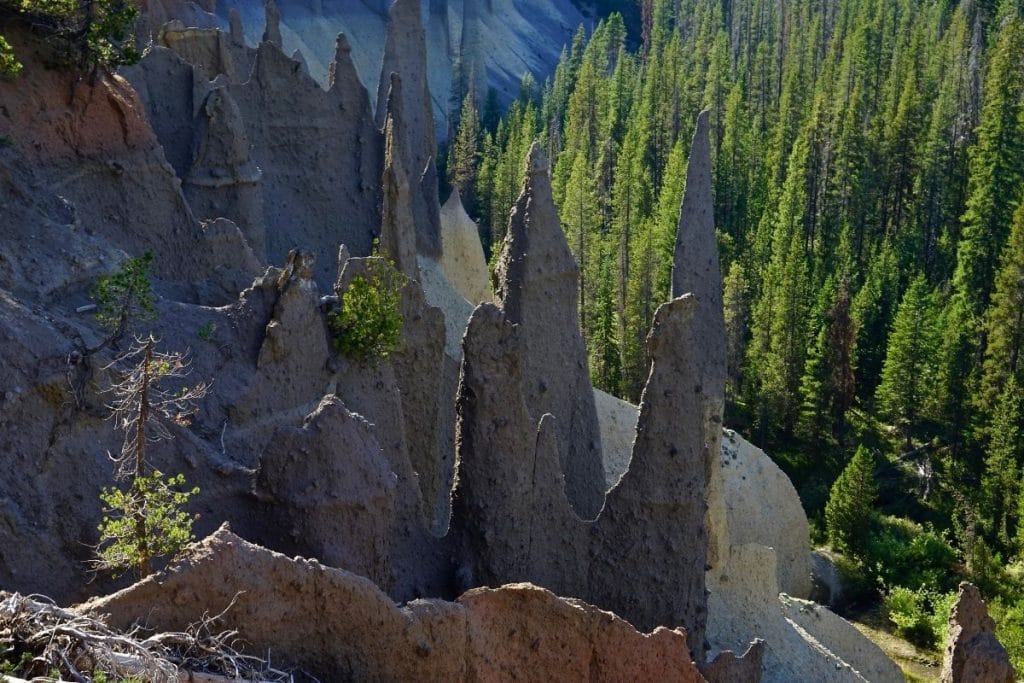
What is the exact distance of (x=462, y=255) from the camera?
27688 millimetres

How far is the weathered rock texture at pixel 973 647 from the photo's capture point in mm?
15391

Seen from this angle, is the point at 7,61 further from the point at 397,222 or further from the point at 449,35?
the point at 449,35

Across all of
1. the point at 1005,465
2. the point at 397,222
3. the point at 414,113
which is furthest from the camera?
the point at 1005,465

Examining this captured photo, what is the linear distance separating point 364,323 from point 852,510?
19968 millimetres

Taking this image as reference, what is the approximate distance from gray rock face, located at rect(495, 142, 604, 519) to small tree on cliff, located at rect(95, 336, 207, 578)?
5315 mm

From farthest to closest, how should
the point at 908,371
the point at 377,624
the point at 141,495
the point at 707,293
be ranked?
1. the point at 908,371
2. the point at 707,293
3. the point at 141,495
4. the point at 377,624

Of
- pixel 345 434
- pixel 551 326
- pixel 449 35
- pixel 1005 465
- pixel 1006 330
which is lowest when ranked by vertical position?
pixel 345 434

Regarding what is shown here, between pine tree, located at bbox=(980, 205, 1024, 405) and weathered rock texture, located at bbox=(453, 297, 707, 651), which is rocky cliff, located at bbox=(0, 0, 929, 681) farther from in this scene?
pine tree, located at bbox=(980, 205, 1024, 405)

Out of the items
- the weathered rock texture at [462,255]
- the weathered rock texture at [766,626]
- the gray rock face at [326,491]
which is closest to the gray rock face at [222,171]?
the gray rock face at [326,491]

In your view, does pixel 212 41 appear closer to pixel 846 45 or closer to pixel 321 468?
pixel 321 468

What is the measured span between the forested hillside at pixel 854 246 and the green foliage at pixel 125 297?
1822cm

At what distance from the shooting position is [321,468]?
11477mm

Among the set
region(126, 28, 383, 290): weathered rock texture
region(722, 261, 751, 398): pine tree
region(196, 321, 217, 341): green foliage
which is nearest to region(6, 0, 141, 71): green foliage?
region(126, 28, 383, 290): weathered rock texture

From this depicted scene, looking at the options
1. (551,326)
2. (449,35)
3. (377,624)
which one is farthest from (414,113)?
(449,35)
